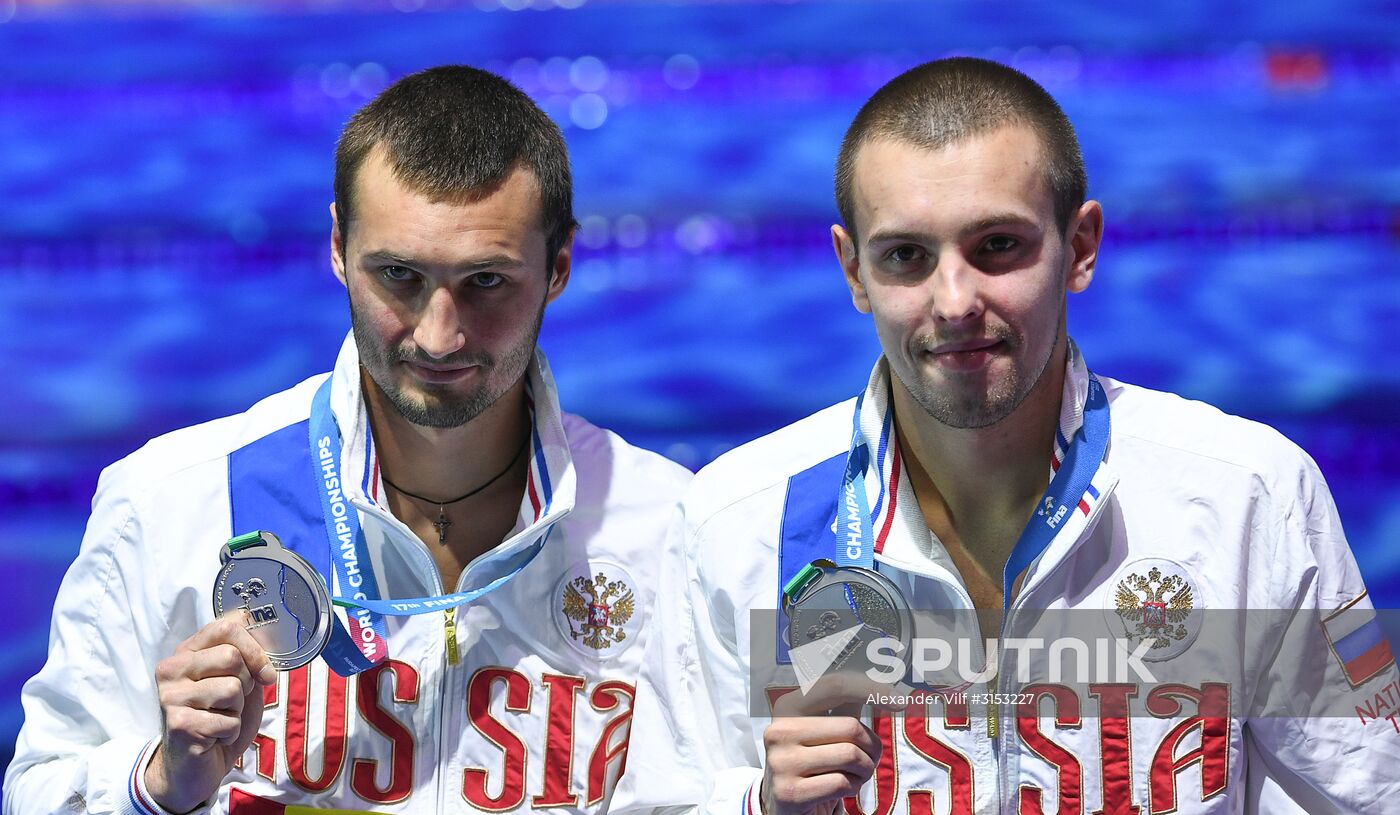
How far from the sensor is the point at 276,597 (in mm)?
2131

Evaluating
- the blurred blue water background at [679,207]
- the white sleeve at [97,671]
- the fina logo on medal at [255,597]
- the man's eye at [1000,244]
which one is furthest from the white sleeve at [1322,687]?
the white sleeve at [97,671]

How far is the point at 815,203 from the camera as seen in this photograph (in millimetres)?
3947

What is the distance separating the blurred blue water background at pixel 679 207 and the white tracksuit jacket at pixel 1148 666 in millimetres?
1302

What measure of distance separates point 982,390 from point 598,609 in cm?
71

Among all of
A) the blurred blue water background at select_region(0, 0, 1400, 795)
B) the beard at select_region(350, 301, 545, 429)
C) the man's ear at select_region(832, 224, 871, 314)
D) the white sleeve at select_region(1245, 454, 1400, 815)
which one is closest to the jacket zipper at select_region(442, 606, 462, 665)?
the beard at select_region(350, 301, 545, 429)

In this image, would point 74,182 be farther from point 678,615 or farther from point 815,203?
point 678,615

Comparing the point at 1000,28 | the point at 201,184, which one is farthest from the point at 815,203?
A: the point at 201,184

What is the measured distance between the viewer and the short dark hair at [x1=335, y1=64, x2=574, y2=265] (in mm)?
2320

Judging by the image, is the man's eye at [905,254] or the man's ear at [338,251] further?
the man's ear at [338,251]

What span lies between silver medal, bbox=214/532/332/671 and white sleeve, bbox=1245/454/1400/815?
52.2 inches

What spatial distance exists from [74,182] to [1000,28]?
2415 millimetres

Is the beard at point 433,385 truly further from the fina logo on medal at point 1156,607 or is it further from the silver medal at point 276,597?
the fina logo on medal at point 1156,607

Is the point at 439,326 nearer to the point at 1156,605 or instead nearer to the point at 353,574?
the point at 353,574

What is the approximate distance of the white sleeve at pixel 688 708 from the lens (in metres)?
2.28
